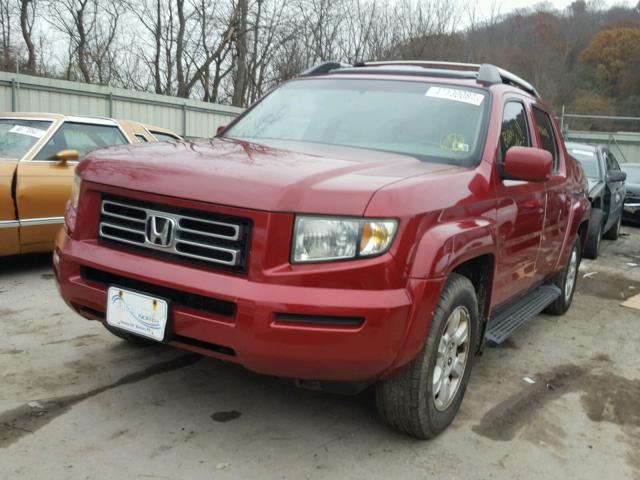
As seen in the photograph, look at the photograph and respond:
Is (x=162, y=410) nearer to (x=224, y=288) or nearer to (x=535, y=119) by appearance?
(x=224, y=288)

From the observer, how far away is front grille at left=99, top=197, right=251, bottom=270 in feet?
8.21

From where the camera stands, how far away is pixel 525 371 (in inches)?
161

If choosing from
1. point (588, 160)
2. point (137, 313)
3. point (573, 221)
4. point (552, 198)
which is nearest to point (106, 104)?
point (588, 160)

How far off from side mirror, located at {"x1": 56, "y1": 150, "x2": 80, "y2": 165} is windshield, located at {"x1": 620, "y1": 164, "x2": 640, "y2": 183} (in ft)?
36.9

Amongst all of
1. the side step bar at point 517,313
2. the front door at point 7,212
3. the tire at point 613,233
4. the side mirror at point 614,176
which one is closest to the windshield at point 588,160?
the side mirror at point 614,176

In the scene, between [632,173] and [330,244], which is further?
[632,173]

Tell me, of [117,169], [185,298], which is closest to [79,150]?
[117,169]

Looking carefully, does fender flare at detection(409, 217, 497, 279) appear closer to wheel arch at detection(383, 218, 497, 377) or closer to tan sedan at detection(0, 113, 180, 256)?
wheel arch at detection(383, 218, 497, 377)

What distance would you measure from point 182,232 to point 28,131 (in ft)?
13.3

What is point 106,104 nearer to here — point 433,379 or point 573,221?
point 573,221

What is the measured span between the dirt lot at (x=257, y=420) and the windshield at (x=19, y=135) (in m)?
1.85

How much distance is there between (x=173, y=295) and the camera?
2611 mm

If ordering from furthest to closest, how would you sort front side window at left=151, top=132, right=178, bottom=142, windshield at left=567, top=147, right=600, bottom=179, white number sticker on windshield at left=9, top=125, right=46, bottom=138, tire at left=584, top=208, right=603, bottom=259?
windshield at left=567, top=147, right=600, bottom=179 < tire at left=584, top=208, right=603, bottom=259 < front side window at left=151, top=132, right=178, bottom=142 < white number sticker on windshield at left=9, top=125, right=46, bottom=138

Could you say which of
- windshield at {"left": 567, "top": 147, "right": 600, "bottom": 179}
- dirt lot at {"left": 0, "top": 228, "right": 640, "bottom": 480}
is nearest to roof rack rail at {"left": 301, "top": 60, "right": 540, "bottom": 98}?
dirt lot at {"left": 0, "top": 228, "right": 640, "bottom": 480}
